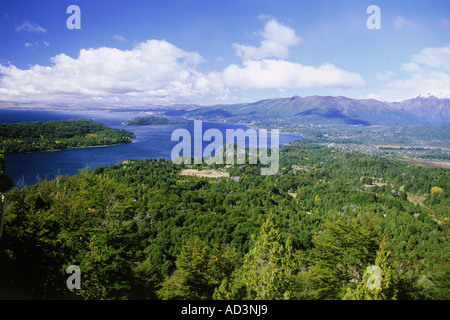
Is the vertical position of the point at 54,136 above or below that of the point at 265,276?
above

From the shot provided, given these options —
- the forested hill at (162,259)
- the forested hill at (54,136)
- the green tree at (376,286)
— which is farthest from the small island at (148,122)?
the green tree at (376,286)

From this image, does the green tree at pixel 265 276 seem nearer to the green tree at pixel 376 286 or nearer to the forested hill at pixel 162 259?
the forested hill at pixel 162 259

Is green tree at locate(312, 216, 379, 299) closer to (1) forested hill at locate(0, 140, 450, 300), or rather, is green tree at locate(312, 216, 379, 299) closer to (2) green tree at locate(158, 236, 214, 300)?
(1) forested hill at locate(0, 140, 450, 300)

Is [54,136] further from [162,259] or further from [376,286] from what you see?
[376,286]

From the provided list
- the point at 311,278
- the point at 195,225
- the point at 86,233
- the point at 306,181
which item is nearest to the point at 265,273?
the point at 311,278

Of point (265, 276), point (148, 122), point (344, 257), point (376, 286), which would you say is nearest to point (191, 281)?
point (265, 276)

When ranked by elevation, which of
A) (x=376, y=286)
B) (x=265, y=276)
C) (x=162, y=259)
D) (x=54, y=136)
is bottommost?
(x=162, y=259)

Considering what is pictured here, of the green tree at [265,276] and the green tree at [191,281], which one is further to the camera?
the green tree at [191,281]

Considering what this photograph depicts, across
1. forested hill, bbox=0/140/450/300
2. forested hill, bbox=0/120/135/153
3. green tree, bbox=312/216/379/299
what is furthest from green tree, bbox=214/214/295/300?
forested hill, bbox=0/120/135/153
